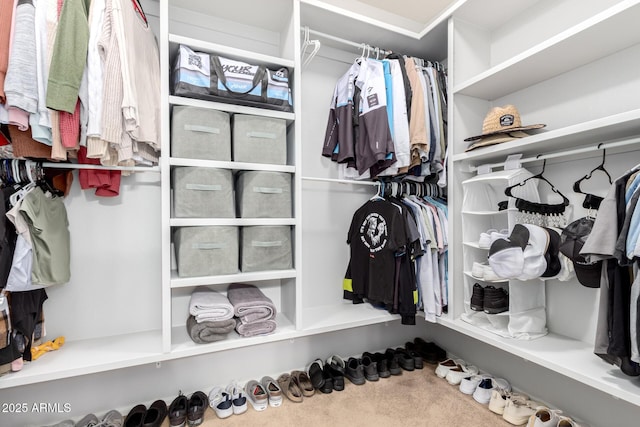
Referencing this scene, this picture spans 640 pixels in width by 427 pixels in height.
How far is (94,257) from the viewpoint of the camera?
5.62 feet

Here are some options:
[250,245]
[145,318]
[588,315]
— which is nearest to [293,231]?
[250,245]

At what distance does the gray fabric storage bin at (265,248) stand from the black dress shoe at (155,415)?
91 cm

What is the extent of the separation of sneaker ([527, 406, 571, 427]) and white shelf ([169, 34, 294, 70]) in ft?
7.32

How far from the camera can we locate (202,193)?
5.08ft

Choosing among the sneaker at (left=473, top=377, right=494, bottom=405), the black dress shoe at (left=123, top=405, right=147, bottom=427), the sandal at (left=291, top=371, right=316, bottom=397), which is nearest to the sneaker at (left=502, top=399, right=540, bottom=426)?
the sneaker at (left=473, top=377, right=494, bottom=405)

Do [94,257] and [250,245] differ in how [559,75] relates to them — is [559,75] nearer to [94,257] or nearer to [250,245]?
[250,245]

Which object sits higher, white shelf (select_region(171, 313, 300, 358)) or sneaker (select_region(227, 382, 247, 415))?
white shelf (select_region(171, 313, 300, 358))

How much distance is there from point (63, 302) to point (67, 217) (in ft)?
1.51

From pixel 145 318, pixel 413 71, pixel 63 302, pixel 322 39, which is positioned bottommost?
pixel 145 318

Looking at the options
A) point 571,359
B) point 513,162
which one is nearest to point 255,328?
point 571,359

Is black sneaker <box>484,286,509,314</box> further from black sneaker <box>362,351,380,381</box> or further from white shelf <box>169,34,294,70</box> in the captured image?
white shelf <box>169,34,294,70</box>

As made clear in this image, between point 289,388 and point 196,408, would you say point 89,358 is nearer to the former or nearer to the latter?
point 196,408

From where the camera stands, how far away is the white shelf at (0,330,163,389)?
1331 mm

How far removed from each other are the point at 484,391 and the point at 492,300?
1.99 feet
